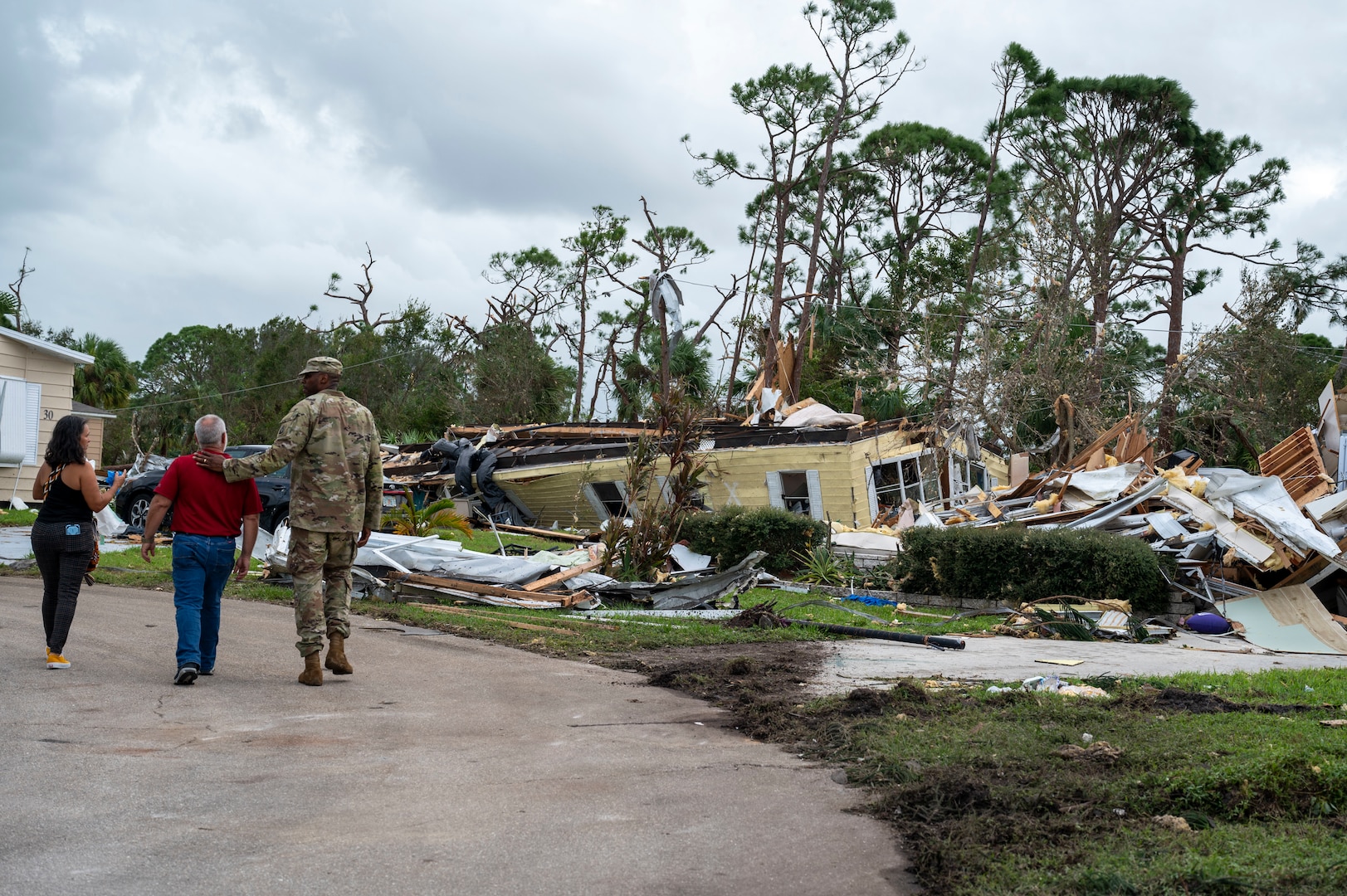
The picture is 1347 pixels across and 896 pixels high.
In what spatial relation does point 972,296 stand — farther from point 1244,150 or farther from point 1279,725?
point 1279,725

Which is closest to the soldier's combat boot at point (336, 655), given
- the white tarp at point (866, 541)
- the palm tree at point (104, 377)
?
the white tarp at point (866, 541)

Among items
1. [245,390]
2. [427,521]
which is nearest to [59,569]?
[427,521]

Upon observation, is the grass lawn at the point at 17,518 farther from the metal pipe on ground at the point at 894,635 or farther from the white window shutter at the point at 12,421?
the metal pipe on ground at the point at 894,635

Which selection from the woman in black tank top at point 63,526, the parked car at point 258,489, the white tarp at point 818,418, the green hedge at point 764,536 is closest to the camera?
the woman in black tank top at point 63,526

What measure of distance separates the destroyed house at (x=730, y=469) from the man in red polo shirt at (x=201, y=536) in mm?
14372

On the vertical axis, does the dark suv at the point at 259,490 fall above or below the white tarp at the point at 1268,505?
above

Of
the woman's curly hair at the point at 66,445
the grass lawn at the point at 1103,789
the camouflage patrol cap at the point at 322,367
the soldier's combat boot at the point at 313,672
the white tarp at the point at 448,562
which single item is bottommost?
the grass lawn at the point at 1103,789

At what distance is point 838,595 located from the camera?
13953 mm

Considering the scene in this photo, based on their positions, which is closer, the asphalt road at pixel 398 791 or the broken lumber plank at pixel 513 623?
the asphalt road at pixel 398 791

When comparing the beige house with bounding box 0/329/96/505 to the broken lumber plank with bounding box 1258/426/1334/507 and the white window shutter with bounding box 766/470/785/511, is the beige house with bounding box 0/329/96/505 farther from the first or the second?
the broken lumber plank with bounding box 1258/426/1334/507

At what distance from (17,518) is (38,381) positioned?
4.87 meters

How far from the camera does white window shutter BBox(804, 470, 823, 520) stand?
22125mm

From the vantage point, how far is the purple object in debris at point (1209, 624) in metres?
11.6

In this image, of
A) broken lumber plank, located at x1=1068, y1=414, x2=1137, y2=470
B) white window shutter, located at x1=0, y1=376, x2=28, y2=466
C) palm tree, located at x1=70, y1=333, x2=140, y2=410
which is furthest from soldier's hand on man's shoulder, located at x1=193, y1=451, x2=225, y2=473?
palm tree, located at x1=70, y1=333, x2=140, y2=410
